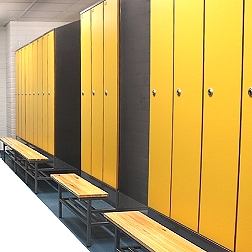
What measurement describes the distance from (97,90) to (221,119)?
237 centimetres

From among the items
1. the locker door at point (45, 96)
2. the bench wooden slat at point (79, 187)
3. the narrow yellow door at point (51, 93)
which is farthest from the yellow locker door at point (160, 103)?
the locker door at point (45, 96)

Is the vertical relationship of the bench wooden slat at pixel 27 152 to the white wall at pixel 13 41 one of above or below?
below

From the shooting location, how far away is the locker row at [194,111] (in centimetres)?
249

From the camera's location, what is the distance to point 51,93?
22.4 ft

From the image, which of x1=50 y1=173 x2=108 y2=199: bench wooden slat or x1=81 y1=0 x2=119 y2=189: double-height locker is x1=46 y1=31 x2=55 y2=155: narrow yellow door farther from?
x1=50 y1=173 x2=108 y2=199: bench wooden slat

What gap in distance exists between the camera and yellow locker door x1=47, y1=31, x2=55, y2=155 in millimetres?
6727

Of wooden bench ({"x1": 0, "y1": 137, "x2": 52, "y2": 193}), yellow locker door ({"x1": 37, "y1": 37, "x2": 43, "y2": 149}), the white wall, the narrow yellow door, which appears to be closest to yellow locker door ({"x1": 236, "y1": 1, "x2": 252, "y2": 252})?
wooden bench ({"x1": 0, "y1": 137, "x2": 52, "y2": 193})

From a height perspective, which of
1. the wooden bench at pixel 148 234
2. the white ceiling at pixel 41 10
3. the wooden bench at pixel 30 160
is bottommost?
the wooden bench at pixel 30 160

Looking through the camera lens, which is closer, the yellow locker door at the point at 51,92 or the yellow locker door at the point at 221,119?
the yellow locker door at the point at 221,119

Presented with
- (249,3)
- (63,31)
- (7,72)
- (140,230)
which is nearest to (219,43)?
(249,3)

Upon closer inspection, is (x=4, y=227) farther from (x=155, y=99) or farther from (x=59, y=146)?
(x=59, y=146)

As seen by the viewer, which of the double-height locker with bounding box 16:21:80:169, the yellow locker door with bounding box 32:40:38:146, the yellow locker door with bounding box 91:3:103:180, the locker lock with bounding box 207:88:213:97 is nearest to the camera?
the locker lock with bounding box 207:88:213:97

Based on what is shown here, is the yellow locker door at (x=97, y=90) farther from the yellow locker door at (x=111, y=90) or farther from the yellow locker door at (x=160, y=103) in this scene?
the yellow locker door at (x=160, y=103)

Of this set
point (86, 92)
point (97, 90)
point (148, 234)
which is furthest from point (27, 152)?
point (148, 234)
